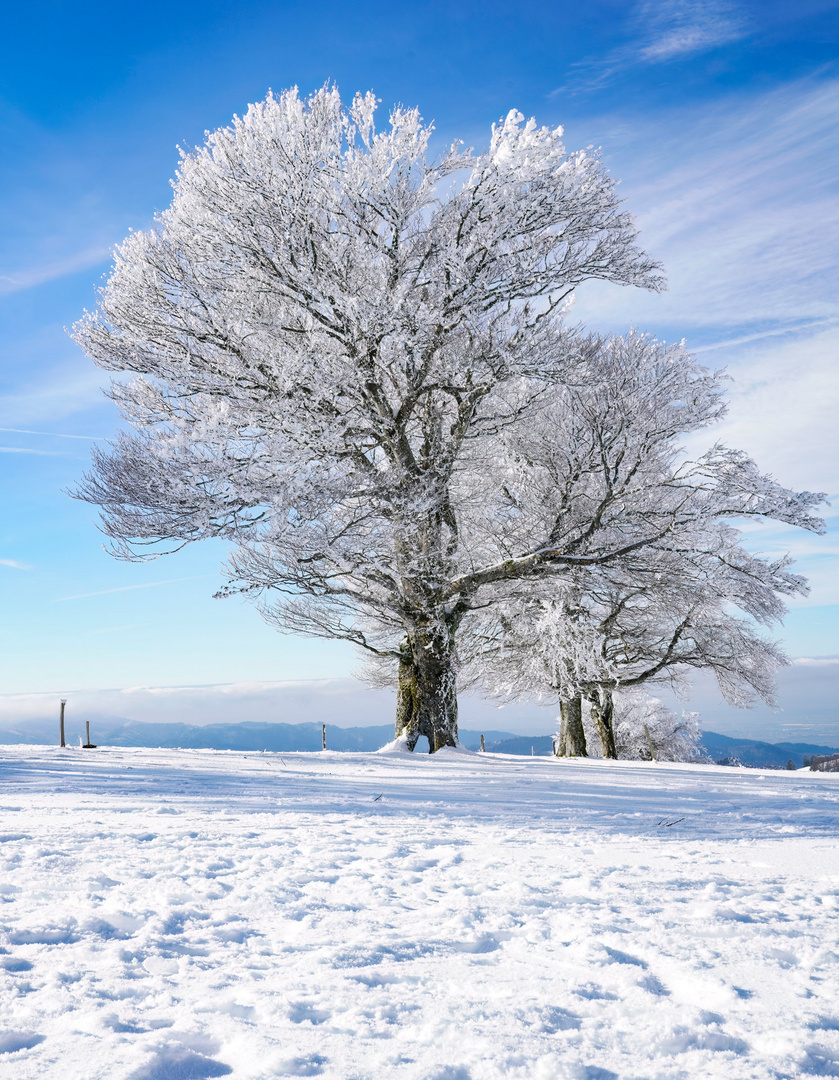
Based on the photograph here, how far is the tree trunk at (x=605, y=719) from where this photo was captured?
75.1 feet

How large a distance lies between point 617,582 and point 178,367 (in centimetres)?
910

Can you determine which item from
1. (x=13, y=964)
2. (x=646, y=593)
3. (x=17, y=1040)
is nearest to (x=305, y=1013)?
(x=17, y=1040)

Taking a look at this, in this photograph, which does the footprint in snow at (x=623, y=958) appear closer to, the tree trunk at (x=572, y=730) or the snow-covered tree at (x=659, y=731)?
the tree trunk at (x=572, y=730)

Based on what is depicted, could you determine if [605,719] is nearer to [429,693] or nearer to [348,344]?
[429,693]

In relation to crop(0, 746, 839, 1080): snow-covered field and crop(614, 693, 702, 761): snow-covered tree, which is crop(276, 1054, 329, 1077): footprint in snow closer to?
crop(0, 746, 839, 1080): snow-covered field

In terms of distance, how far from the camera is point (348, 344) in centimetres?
1126

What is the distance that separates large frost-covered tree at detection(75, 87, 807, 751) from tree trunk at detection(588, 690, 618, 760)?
1095 cm

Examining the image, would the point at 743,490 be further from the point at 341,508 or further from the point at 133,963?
the point at 133,963

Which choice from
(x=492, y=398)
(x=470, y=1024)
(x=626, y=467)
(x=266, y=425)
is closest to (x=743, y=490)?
(x=626, y=467)

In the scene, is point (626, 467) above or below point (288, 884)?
above

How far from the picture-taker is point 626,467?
44.0 ft

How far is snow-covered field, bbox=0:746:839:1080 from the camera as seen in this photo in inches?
73.1

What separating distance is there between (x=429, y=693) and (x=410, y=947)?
10.7 metres

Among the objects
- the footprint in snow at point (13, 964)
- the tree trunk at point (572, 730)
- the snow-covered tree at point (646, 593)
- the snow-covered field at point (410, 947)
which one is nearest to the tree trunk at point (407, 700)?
the snow-covered tree at point (646, 593)
